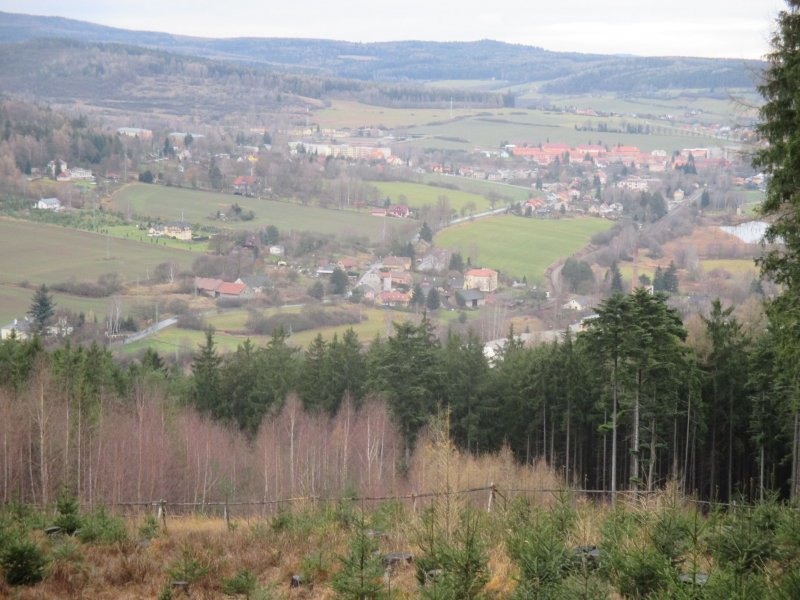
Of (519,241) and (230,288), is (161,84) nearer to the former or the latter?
(519,241)

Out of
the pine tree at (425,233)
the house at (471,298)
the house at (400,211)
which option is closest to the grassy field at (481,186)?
the house at (400,211)

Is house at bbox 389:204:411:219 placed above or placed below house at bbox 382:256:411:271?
above

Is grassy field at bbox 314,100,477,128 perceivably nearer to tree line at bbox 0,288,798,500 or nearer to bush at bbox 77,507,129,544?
tree line at bbox 0,288,798,500

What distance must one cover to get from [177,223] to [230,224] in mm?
4511

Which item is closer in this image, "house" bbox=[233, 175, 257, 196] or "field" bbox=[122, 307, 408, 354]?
"field" bbox=[122, 307, 408, 354]

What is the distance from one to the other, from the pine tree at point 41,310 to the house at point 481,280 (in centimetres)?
2484

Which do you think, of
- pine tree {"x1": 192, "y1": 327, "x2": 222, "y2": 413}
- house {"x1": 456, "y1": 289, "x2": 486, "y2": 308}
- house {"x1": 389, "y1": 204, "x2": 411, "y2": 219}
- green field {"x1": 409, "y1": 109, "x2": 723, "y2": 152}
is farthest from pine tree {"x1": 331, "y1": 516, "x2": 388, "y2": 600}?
green field {"x1": 409, "y1": 109, "x2": 723, "y2": 152}

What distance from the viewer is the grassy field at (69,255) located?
60109 millimetres

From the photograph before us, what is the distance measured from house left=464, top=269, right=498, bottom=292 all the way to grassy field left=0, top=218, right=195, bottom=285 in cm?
1827

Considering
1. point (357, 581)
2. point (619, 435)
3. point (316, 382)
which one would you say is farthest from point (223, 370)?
point (357, 581)

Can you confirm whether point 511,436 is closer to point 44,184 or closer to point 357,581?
point 357,581

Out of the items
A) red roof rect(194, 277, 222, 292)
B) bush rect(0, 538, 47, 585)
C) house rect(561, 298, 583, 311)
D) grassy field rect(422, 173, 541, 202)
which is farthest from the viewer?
grassy field rect(422, 173, 541, 202)

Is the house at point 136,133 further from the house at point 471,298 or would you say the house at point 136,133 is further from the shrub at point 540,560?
the shrub at point 540,560

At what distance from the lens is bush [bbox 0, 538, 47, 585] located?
29.2 ft
